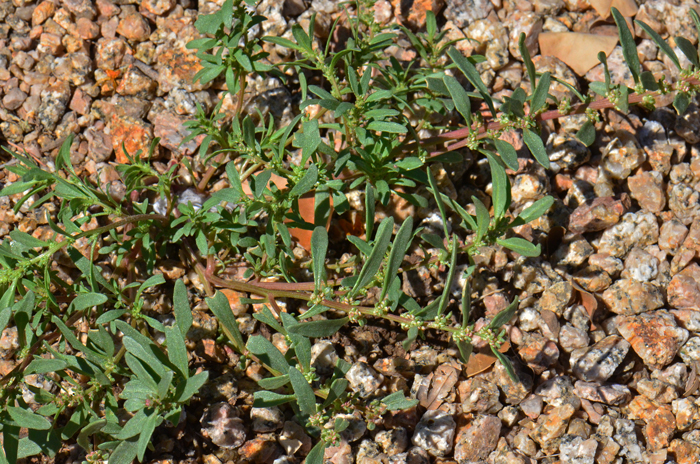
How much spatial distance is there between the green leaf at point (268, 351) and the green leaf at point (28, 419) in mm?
786

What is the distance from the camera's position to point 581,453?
2650mm

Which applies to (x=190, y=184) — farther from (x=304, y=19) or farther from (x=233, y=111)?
(x=304, y=19)

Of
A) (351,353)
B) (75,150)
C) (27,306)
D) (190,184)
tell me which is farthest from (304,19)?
(27,306)

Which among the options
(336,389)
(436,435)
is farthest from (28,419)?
(436,435)

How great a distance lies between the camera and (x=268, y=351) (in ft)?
7.54

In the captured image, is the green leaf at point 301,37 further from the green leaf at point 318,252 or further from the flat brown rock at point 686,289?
the flat brown rock at point 686,289

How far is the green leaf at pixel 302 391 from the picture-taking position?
6.89 ft

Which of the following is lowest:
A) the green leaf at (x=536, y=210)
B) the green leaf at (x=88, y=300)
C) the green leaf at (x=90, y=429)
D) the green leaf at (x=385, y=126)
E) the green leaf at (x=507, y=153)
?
the green leaf at (x=90, y=429)

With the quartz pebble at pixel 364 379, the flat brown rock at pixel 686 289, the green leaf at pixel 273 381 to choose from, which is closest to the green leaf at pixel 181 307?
the green leaf at pixel 273 381

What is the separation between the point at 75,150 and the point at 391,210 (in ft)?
5.97

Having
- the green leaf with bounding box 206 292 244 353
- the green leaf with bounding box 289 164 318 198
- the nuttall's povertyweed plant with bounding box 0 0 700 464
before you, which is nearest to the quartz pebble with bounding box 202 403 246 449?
the nuttall's povertyweed plant with bounding box 0 0 700 464

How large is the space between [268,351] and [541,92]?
61.1 inches

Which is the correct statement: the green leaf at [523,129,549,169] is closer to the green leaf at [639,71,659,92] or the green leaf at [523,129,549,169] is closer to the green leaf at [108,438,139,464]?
the green leaf at [639,71,659,92]

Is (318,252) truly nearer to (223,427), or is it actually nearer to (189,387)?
(189,387)
